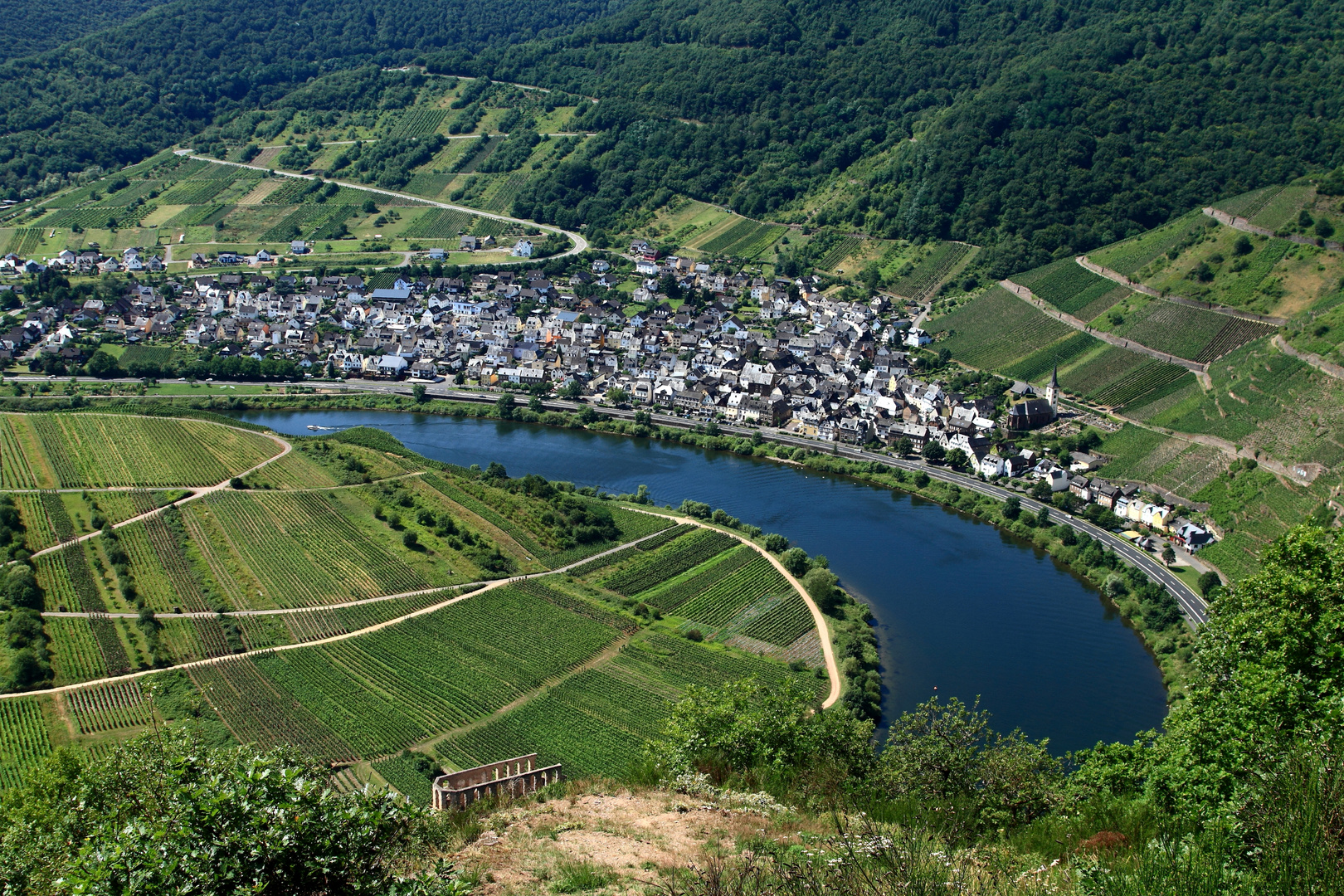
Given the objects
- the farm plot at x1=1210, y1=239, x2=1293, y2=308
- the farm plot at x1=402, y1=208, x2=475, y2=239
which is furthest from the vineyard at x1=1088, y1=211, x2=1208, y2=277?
the farm plot at x1=402, y1=208, x2=475, y2=239

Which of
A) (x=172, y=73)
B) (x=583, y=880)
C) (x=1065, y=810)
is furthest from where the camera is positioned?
(x=172, y=73)

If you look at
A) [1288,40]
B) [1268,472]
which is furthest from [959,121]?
[1268,472]

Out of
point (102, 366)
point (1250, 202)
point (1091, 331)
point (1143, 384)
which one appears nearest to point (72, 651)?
point (102, 366)

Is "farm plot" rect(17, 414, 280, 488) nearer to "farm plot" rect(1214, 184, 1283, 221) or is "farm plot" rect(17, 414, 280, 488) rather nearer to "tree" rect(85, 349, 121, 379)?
"tree" rect(85, 349, 121, 379)

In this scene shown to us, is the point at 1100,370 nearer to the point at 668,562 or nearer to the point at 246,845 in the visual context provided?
the point at 668,562

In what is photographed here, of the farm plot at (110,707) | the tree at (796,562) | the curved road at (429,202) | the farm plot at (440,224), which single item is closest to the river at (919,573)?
the tree at (796,562)

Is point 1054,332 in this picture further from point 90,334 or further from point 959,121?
point 90,334
